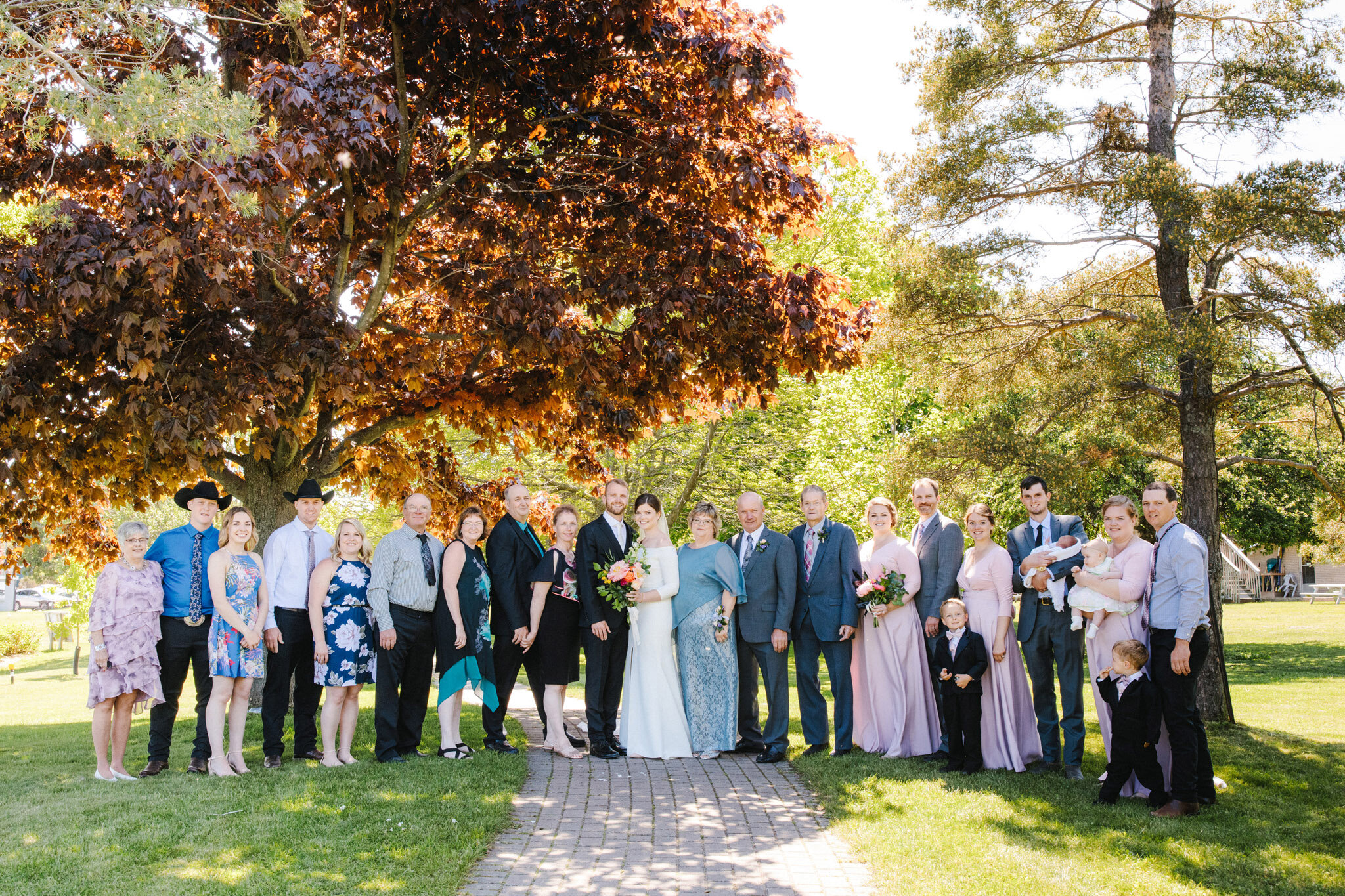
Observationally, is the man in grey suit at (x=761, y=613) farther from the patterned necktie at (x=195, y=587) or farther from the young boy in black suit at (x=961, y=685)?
the patterned necktie at (x=195, y=587)

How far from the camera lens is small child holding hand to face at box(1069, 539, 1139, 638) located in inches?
260

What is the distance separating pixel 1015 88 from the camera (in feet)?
36.5

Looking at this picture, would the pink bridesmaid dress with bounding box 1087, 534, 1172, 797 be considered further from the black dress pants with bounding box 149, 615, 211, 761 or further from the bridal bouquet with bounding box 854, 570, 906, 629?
the black dress pants with bounding box 149, 615, 211, 761

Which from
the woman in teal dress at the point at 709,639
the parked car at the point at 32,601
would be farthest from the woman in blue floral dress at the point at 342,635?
the parked car at the point at 32,601

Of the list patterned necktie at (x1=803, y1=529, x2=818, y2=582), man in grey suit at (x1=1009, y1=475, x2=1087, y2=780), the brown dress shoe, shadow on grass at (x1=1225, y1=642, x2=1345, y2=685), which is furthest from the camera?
shadow on grass at (x1=1225, y1=642, x2=1345, y2=685)

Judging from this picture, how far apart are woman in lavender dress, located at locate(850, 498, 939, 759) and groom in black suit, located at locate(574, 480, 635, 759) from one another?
6.70 ft

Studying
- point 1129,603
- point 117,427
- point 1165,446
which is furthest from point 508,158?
point 1165,446

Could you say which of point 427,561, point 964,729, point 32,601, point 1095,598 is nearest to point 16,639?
point 427,561

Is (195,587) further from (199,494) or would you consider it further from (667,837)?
(667,837)

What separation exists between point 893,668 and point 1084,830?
2.45 metres

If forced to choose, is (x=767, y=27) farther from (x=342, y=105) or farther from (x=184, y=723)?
(x=184, y=723)

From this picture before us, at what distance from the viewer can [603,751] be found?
800 centimetres

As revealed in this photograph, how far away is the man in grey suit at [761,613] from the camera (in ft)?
26.8

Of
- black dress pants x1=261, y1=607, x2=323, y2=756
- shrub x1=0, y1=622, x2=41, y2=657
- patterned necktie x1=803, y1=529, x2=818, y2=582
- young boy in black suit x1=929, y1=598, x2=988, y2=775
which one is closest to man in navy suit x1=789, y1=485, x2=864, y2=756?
patterned necktie x1=803, y1=529, x2=818, y2=582
